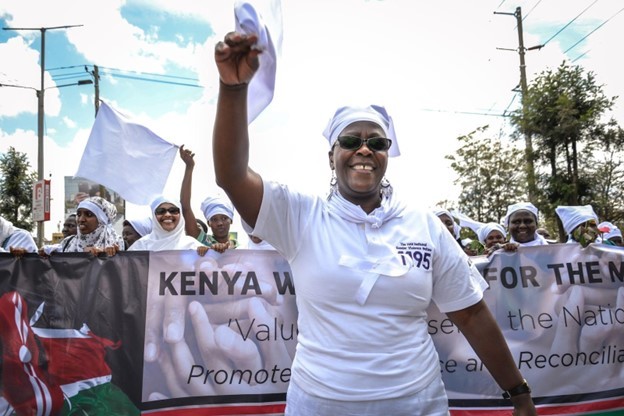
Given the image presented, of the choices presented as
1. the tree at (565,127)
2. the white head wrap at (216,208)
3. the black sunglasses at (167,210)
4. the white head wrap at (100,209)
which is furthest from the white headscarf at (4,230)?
the tree at (565,127)

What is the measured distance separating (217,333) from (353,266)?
2540mm

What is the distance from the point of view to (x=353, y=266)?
1711 millimetres

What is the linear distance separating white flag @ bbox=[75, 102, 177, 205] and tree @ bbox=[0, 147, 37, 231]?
1051 inches

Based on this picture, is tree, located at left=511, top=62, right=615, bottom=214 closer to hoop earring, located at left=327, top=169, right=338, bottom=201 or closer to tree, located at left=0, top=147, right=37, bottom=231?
hoop earring, located at left=327, top=169, right=338, bottom=201

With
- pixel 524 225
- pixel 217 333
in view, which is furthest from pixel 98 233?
pixel 524 225

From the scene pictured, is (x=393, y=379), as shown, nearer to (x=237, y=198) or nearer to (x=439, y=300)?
(x=439, y=300)

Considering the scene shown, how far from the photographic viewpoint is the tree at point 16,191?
90.9 feet

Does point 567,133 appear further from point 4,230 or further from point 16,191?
point 16,191

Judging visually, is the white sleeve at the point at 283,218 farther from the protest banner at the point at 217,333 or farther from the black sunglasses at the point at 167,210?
the black sunglasses at the point at 167,210

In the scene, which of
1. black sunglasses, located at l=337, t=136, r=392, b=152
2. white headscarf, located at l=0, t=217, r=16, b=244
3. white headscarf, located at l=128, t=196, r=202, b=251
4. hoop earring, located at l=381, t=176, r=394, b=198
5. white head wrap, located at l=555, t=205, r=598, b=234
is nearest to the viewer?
black sunglasses, located at l=337, t=136, r=392, b=152

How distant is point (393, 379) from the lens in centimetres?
169

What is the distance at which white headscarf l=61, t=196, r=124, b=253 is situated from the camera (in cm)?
490

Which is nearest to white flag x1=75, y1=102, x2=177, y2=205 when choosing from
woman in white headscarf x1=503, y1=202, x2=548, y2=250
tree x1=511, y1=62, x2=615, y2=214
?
woman in white headscarf x1=503, y1=202, x2=548, y2=250

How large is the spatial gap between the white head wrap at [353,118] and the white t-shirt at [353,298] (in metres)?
0.29
